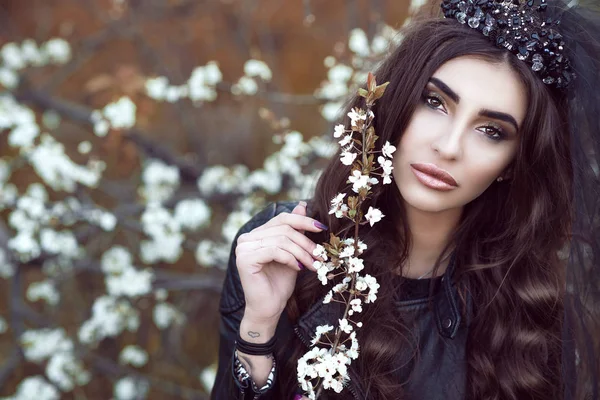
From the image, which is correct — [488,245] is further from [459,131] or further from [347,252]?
[347,252]

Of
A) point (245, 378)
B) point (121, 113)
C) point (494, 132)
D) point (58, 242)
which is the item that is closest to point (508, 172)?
point (494, 132)

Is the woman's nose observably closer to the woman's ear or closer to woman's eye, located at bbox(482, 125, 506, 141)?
woman's eye, located at bbox(482, 125, 506, 141)

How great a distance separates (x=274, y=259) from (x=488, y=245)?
0.75m

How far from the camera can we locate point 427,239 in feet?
6.25

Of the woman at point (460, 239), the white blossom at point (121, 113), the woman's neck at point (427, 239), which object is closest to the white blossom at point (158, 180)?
the white blossom at point (121, 113)

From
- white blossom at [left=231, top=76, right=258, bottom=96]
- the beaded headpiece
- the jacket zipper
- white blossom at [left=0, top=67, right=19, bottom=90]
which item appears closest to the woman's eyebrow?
the beaded headpiece

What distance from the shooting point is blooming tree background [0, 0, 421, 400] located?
2.91m

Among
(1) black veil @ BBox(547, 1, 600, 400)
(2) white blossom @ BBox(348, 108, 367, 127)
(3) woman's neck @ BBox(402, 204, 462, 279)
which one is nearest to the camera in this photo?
(2) white blossom @ BBox(348, 108, 367, 127)

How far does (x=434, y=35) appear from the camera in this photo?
5.40 feet

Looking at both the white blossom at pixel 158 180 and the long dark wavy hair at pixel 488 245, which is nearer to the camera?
the long dark wavy hair at pixel 488 245

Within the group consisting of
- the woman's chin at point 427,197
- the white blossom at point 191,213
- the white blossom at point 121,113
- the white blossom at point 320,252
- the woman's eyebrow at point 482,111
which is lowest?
the white blossom at point 191,213

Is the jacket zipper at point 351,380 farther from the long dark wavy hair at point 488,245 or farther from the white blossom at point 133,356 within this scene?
the white blossom at point 133,356

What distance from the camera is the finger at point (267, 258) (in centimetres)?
150

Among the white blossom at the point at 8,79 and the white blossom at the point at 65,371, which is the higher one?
the white blossom at the point at 8,79
